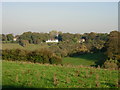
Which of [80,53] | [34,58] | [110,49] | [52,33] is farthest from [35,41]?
[34,58]

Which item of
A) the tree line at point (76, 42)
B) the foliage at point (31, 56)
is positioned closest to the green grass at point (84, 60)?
the tree line at point (76, 42)

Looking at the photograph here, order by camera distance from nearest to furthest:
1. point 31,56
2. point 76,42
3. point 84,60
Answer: point 31,56 < point 84,60 < point 76,42

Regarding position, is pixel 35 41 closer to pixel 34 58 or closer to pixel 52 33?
pixel 52 33

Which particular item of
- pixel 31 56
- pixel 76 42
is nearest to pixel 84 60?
pixel 31 56

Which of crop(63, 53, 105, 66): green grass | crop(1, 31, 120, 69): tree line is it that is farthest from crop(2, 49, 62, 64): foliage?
crop(63, 53, 105, 66): green grass

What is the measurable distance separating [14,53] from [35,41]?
33105 mm

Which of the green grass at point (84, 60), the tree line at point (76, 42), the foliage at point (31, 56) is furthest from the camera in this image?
the green grass at point (84, 60)

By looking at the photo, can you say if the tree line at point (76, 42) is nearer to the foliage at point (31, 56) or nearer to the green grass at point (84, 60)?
the green grass at point (84, 60)

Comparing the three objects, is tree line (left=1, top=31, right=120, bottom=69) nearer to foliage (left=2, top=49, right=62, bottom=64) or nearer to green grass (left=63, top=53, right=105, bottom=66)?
green grass (left=63, top=53, right=105, bottom=66)

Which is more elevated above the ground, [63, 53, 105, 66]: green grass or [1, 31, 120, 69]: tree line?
[1, 31, 120, 69]: tree line

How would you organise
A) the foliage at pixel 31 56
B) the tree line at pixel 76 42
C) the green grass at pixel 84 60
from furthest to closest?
the green grass at pixel 84 60 < the tree line at pixel 76 42 < the foliage at pixel 31 56

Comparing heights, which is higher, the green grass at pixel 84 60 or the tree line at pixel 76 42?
the tree line at pixel 76 42

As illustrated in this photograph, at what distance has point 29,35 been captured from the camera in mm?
74375

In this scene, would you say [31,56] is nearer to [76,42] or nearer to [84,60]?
[84,60]
